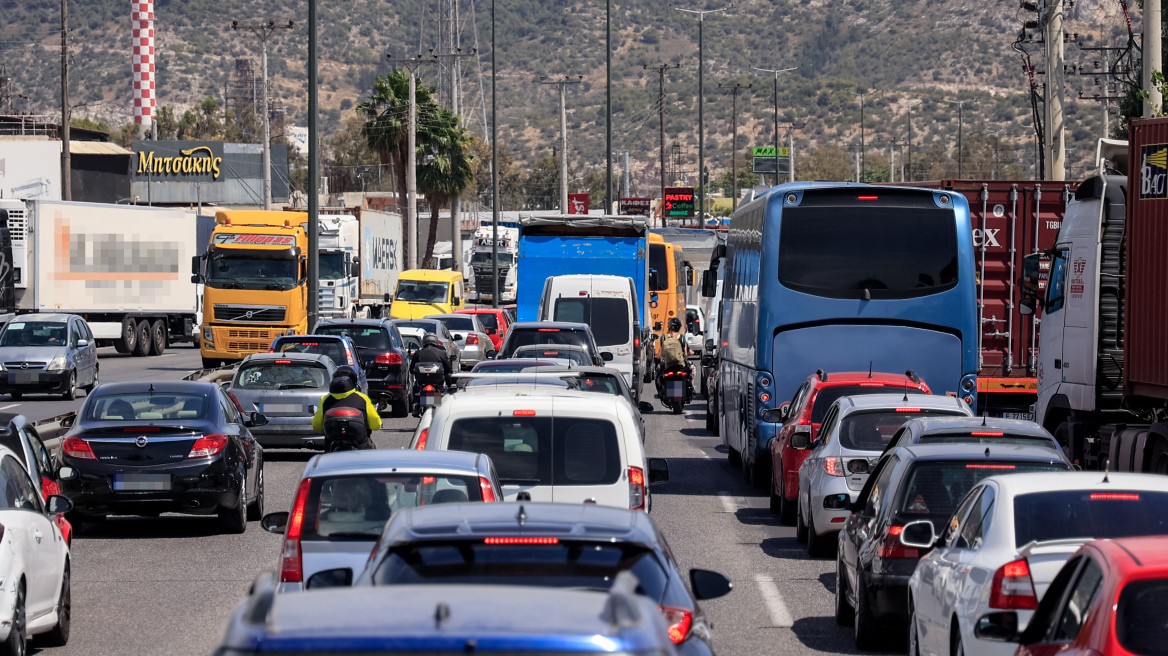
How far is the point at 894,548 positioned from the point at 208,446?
7723 mm

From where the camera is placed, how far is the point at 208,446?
1484 cm

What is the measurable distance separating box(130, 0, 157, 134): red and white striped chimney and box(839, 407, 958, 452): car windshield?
104063mm

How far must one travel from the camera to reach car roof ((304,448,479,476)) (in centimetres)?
837

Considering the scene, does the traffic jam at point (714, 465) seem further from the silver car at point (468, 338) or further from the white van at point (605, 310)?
the silver car at point (468, 338)

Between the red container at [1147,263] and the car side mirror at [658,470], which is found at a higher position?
the red container at [1147,263]

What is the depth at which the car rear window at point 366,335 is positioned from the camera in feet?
91.2

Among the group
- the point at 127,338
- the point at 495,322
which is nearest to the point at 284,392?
the point at 495,322

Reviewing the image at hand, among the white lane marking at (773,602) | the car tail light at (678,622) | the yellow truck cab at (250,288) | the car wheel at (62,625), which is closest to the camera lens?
the car tail light at (678,622)

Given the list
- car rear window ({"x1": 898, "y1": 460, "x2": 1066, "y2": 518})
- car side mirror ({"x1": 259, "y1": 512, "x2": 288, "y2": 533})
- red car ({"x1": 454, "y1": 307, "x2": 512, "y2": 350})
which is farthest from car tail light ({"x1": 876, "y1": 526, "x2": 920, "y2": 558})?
red car ({"x1": 454, "y1": 307, "x2": 512, "y2": 350})

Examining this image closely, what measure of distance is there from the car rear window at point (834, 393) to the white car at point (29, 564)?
24.8 ft

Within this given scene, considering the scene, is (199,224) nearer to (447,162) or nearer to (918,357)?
(447,162)

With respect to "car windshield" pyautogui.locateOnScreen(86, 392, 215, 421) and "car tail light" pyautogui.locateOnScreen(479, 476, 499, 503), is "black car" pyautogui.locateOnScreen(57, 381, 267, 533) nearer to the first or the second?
"car windshield" pyautogui.locateOnScreen(86, 392, 215, 421)

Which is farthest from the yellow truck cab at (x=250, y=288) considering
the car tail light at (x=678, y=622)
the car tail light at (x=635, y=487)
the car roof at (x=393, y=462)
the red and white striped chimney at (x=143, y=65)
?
the red and white striped chimney at (x=143, y=65)

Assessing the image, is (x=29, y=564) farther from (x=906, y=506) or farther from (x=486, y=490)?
(x=906, y=506)
